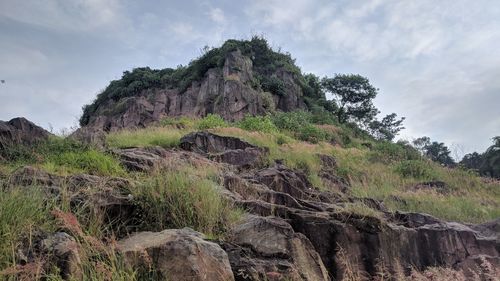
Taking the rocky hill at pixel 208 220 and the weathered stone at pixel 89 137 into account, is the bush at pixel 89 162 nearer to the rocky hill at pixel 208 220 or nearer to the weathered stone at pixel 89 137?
the rocky hill at pixel 208 220

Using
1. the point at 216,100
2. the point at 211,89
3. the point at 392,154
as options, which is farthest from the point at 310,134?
the point at 211,89

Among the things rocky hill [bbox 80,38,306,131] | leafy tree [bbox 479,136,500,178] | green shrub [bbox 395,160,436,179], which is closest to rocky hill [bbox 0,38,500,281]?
green shrub [bbox 395,160,436,179]

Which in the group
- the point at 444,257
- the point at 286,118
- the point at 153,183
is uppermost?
the point at 286,118

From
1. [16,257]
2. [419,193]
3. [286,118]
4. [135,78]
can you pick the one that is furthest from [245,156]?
[135,78]

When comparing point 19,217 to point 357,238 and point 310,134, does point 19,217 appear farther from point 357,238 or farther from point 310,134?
point 310,134

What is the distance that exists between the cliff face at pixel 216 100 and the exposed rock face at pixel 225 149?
1267 centimetres

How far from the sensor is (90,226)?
3.93 metres

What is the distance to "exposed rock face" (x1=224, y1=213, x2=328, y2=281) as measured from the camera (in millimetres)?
3537

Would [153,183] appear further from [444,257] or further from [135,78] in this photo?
[135,78]

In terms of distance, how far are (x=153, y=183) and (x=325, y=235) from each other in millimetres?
1875

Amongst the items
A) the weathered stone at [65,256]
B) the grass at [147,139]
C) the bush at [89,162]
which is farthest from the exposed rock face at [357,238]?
the grass at [147,139]

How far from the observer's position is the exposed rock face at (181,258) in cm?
327

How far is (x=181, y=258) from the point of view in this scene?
3.33 meters

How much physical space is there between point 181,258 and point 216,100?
22853 mm
